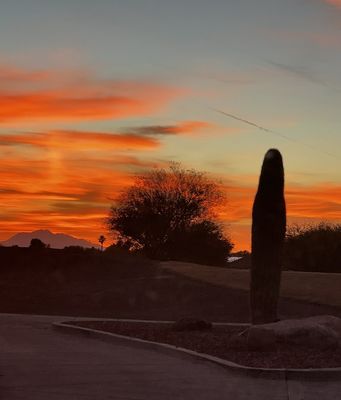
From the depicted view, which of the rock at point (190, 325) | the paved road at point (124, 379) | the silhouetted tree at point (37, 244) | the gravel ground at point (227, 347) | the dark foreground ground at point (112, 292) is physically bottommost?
the paved road at point (124, 379)

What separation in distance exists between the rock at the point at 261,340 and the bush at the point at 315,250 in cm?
3404

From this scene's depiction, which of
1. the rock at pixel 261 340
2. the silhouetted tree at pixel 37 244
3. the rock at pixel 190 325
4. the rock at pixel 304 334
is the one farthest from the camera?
the silhouetted tree at pixel 37 244

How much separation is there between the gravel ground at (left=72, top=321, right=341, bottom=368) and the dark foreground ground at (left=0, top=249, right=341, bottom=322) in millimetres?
5406

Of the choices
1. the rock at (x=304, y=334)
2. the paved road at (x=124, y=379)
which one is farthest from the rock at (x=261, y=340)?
the paved road at (x=124, y=379)

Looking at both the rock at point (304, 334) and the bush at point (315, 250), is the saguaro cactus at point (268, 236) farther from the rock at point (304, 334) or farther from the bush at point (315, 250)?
the bush at point (315, 250)

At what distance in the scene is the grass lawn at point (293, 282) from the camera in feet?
85.2

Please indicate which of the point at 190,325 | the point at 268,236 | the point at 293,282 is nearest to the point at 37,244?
the point at 293,282

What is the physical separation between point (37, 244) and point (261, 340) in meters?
33.5

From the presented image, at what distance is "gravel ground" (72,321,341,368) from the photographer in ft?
40.1

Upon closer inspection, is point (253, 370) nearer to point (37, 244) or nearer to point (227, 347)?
point (227, 347)

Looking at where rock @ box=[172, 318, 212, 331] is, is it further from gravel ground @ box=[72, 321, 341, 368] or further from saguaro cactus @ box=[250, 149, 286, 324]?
saguaro cactus @ box=[250, 149, 286, 324]

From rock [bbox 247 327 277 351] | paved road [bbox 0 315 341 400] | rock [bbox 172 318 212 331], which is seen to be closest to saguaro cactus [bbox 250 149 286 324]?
rock [bbox 172 318 212 331]

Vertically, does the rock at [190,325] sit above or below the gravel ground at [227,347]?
above

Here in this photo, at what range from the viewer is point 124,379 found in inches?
418
